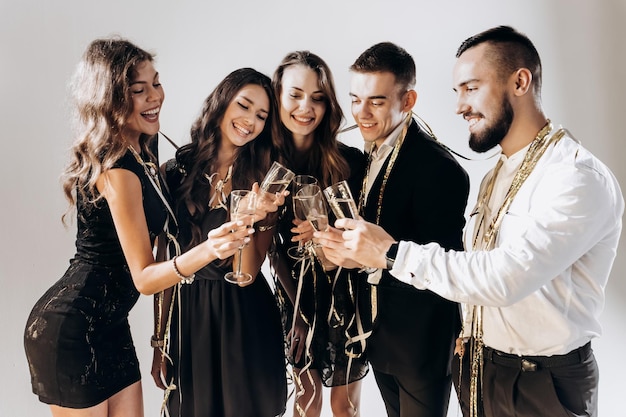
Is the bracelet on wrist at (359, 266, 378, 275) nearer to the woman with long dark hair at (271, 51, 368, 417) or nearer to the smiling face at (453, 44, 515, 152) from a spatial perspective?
the woman with long dark hair at (271, 51, 368, 417)

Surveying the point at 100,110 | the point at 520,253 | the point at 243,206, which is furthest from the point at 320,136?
the point at 520,253

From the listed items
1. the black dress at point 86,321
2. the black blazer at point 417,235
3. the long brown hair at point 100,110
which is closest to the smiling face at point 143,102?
the long brown hair at point 100,110

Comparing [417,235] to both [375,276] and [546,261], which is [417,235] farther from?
[546,261]

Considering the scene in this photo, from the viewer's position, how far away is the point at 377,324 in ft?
7.31

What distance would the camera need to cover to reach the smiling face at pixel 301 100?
7.33 feet

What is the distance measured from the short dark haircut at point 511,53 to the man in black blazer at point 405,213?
412 mm

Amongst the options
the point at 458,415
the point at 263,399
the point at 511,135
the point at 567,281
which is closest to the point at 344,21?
the point at 511,135

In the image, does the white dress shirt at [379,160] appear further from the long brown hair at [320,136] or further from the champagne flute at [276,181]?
the champagne flute at [276,181]

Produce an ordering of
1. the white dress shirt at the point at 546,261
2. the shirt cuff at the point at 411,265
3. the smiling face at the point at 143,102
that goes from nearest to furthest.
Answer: the white dress shirt at the point at 546,261, the shirt cuff at the point at 411,265, the smiling face at the point at 143,102

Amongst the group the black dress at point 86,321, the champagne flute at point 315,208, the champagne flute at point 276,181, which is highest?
the champagne flute at point 276,181

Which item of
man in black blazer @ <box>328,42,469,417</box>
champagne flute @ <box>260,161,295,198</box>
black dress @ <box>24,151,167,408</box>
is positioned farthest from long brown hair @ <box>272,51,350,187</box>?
black dress @ <box>24,151,167,408</box>

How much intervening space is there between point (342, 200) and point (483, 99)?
1.97 ft

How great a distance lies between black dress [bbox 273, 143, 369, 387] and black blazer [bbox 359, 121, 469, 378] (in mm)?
95

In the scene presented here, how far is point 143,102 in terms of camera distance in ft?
6.87
